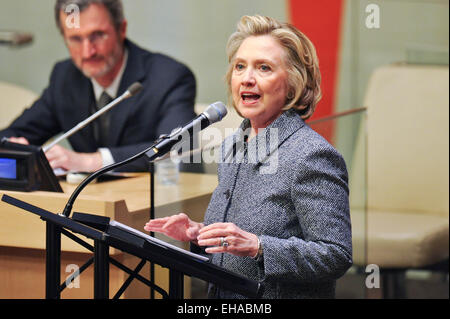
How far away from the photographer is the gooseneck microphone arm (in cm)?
198

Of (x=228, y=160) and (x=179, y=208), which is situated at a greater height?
(x=228, y=160)

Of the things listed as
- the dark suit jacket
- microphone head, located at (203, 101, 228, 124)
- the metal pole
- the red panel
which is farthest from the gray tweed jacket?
the red panel

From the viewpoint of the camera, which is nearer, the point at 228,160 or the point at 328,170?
the point at 328,170

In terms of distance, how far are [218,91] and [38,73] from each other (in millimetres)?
1285

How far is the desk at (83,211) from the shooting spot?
259cm

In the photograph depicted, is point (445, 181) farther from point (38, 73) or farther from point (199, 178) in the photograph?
Result: point (38, 73)

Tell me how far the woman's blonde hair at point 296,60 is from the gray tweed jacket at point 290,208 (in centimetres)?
5

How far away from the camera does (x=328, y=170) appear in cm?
208

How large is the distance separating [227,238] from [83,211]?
0.80m

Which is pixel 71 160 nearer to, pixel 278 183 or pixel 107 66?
pixel 107 66

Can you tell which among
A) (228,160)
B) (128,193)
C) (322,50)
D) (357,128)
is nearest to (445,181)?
(357,128)

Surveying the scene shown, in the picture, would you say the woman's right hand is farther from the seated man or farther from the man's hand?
the seated man

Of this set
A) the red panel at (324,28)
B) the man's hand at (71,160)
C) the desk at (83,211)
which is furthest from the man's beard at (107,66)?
the red panel at (324,28)

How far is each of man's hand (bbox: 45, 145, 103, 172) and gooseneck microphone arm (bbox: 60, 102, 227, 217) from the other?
123 centimetres
